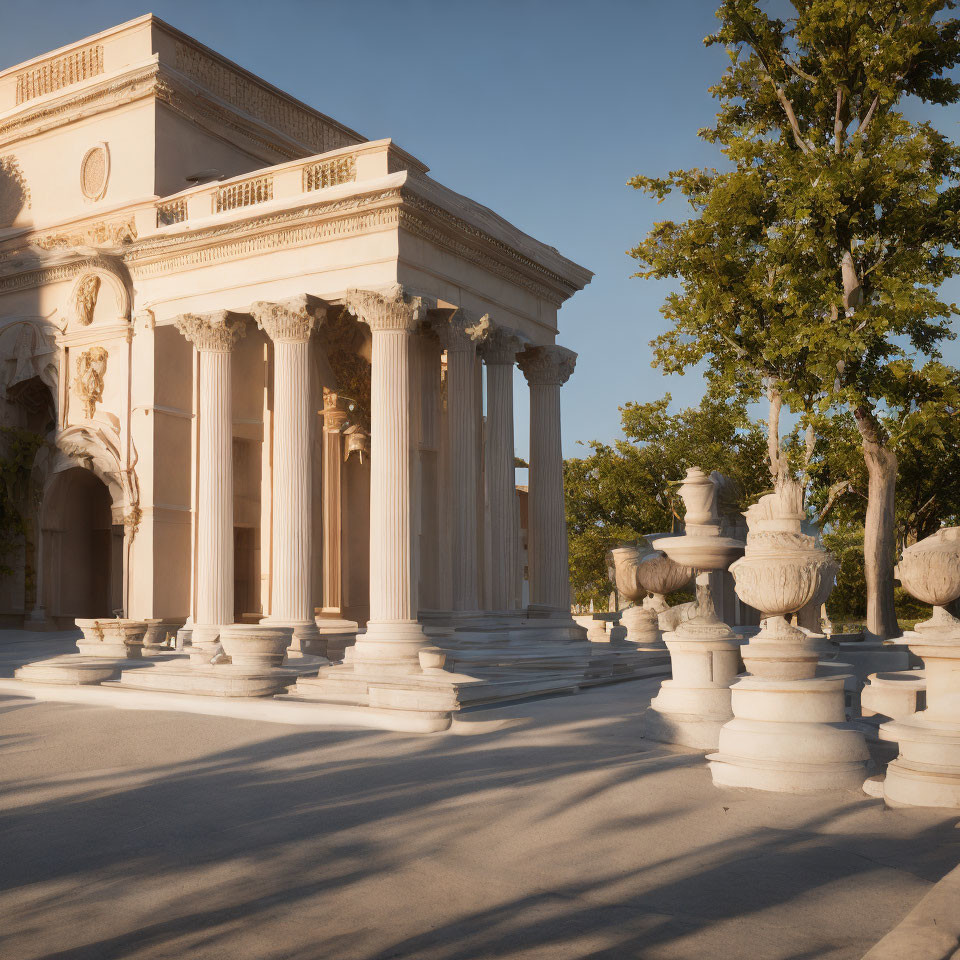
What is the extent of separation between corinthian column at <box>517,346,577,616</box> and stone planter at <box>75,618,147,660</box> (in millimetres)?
9304

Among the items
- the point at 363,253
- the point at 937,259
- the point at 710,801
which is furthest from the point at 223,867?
the point at 937,259

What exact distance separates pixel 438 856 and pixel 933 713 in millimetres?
4754

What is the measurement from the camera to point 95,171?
1096 inches

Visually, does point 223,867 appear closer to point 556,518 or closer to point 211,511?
point 211,511

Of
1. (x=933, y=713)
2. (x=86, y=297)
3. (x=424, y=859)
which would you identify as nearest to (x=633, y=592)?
(x=86, y=297)

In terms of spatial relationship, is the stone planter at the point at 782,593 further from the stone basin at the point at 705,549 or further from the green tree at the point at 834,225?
the green tree at the point at 834,225

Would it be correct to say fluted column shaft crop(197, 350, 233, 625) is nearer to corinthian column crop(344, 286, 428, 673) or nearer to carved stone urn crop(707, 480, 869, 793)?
corinthian column crop(344, 286, 428, 673)

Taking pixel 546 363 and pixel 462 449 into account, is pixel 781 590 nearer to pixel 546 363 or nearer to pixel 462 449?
pixel 462 449

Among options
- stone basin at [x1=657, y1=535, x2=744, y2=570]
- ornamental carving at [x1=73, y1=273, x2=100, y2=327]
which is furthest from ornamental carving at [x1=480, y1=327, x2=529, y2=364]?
stone basin at [x1=657, y1=535, x2=744, y2=570]

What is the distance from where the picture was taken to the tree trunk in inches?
886

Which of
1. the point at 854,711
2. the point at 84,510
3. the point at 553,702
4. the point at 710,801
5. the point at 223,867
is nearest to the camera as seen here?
the point at 223,867

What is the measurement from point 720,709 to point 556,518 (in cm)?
1408

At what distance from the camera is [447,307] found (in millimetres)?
22906

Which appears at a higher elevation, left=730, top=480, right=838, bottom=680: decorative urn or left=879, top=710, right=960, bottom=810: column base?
left=730, top=480, right=838, bottom=680: decorative urn
